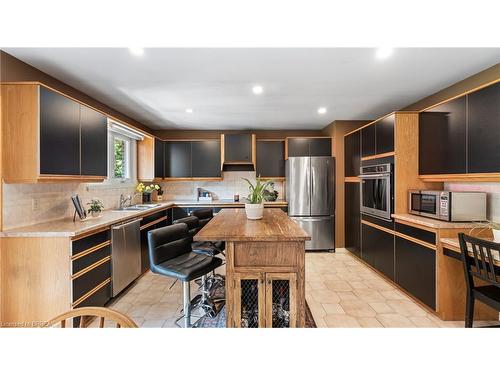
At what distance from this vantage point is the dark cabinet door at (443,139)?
2.44 metres

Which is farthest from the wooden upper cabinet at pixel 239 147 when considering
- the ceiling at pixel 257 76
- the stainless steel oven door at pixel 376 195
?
the stainless steel oven door at pixel 376 195

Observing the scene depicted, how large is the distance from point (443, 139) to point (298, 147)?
A: 2.57 metres

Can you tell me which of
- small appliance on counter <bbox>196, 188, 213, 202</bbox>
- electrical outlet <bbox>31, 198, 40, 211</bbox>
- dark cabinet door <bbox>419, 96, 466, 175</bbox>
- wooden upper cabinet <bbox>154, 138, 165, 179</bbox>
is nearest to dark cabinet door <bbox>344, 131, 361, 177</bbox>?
dark cabinet door <bbox>419, 96, 466, 175</bbox>

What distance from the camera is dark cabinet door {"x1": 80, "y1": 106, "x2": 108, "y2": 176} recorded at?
8.54ft

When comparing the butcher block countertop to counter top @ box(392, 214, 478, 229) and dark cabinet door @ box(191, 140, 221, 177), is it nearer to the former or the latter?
counter top @ box(392, 214, 478, 229)

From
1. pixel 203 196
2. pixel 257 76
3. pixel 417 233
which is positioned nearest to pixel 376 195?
pixel 417 233

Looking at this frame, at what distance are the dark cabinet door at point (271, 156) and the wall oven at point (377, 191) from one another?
1718mm

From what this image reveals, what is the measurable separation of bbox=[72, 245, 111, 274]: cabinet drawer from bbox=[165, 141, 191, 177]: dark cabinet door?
262 centimetres
